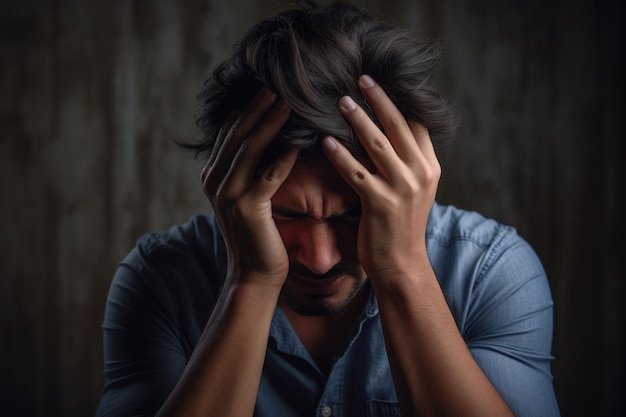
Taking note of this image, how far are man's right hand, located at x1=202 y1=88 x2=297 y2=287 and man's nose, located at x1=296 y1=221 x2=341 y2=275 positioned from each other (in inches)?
1.9

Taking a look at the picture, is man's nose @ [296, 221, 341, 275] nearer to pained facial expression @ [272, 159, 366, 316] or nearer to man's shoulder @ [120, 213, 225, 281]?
pained facial expression @ [272, 159, 366, 316]

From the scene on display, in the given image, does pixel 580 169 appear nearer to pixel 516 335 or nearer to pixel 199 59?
pixel 516 335

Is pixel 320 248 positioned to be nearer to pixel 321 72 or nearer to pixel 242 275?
pixel 242 275

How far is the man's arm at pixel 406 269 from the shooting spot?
3.84 feet

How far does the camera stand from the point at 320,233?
127cm

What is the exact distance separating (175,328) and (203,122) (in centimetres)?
49

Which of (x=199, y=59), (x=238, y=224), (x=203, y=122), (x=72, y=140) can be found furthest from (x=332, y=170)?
(x=72, y=140)

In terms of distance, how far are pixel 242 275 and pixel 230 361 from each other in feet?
0.57

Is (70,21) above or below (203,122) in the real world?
above

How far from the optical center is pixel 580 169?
2.30m

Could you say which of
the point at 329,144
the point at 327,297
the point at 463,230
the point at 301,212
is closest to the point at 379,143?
the point at 329,144

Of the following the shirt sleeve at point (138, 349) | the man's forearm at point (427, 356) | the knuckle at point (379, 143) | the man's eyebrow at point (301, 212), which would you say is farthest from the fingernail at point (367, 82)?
the shirt sleeve at point (138, 349)

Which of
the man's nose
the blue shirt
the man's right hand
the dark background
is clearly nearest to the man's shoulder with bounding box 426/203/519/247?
the blue shirt

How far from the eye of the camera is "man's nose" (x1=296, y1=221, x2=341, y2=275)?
1.27m
